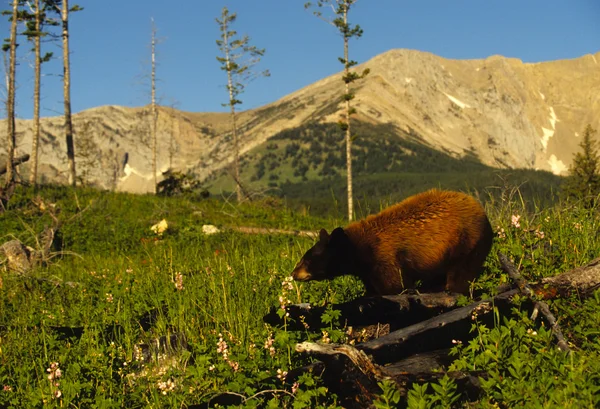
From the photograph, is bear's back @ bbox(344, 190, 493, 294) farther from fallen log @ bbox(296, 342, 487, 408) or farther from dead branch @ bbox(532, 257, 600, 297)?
fallen log @ bbox(296, 342, 487, 408)

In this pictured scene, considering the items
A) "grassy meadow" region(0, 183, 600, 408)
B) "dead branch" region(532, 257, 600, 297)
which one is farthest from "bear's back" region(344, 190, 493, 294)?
"dead branch" region(532, 257, 600, 297)

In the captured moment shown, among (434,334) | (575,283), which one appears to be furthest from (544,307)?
(434,334)

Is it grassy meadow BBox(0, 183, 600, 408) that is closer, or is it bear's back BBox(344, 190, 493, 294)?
grassy meadow BBox(0, 183, 600, 408)

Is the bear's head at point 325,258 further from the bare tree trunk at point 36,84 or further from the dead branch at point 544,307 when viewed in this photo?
the bare tree trunk at point 36,84

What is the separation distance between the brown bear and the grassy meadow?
32 centimetres

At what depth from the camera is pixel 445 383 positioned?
337 cm

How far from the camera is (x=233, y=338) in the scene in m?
5.54

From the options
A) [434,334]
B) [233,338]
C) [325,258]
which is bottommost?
[233,338]

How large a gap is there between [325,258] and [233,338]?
1.34 metres

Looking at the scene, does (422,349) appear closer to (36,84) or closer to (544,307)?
(544,307)

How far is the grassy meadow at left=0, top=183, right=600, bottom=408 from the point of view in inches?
150

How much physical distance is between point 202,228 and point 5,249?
23.6ft

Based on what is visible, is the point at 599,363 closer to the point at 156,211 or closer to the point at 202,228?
the point at 202,228

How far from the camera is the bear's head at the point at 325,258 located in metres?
6.08
